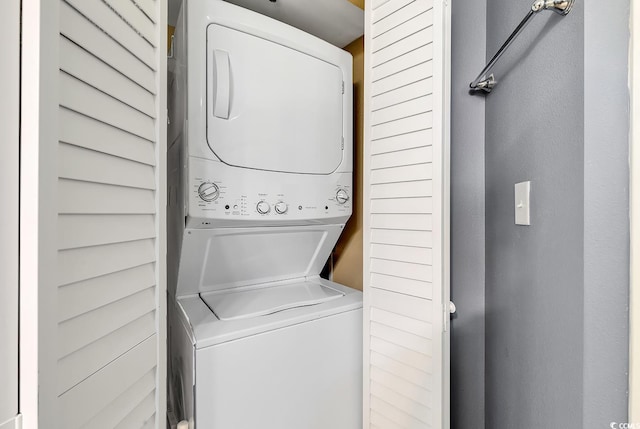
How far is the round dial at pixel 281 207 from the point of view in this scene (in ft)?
4.72

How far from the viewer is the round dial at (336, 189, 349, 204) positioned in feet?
5.40

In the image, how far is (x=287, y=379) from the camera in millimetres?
1277

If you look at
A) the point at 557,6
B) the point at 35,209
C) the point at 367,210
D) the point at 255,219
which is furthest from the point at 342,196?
the point at 35,209

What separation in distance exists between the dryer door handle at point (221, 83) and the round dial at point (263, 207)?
1.41 ft

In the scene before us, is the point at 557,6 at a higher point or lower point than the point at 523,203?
higher

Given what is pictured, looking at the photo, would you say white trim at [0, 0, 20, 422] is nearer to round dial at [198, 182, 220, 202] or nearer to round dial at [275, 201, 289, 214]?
round dial at [198, 182, 220, 202]

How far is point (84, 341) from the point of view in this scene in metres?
0.65

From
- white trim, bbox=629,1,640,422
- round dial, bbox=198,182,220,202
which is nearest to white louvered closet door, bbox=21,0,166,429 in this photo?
round dial, bbox=198,182,220,202

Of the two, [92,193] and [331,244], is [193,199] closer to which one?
[92,193]

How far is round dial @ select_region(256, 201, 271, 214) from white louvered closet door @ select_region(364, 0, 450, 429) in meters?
0.49

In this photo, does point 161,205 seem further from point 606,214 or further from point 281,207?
point 606,214

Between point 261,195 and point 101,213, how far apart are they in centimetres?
76

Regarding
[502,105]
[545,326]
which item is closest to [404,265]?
[545,326]

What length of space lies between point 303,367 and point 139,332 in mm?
773
